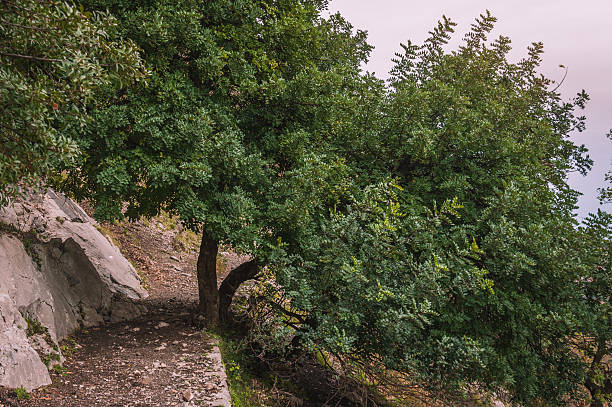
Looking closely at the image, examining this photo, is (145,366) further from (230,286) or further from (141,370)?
(230,286)

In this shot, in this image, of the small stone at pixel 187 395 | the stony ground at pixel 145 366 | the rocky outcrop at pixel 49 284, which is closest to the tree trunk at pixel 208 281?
the stony ground at pixel 145 366

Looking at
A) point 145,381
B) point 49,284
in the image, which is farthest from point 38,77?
point 49,284

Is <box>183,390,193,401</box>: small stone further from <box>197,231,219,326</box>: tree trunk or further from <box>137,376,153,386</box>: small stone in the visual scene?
<box>197,231,219,326</box>: tree trunk

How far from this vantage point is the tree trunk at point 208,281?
36.0 ft

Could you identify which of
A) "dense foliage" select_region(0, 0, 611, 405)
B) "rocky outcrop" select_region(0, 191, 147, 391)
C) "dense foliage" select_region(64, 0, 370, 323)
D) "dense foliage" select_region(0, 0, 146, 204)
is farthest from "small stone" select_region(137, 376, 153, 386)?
"dense foliage" select_region(0, 0, 146, 204)

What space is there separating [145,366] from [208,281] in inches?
105

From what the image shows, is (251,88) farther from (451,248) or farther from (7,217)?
(7,217)

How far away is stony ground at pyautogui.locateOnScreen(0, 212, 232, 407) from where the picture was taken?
741 centimetres

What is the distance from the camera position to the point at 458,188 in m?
9.45

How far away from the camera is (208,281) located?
36.0 ft

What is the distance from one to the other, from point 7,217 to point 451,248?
911 cm

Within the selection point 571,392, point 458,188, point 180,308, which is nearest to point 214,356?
point 180,308

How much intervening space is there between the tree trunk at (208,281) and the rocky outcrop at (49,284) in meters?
2.19

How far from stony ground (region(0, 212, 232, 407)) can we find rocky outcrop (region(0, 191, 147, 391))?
338 mm
